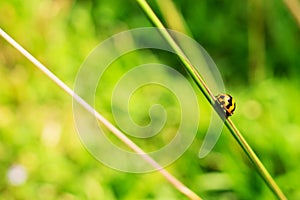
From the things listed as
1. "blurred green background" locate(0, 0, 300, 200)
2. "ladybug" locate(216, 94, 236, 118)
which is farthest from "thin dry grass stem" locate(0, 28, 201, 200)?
"blurred green background" locate(0, 0, 300, 200)

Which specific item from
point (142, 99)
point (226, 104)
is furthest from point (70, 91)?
point (142, 99)

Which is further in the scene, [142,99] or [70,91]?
[142,99]

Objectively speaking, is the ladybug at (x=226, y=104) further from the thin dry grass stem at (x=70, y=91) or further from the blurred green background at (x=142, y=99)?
the blurred green background at (x=142, y=99)

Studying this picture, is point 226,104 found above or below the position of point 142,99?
below

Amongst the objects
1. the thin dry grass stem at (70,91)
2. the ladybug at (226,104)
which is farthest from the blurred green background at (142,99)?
the ladybug at (226,104)

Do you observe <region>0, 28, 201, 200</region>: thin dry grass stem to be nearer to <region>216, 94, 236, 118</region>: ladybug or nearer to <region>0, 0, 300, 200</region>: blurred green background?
<region>216, 94, 236, 118</region>: ladybug

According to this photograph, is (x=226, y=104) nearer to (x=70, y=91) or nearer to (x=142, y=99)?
(x=70, y=91)

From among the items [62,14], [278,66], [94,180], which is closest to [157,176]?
[94,180]

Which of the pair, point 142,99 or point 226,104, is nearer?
point 226,104

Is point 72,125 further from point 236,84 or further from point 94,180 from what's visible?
point 236,84
